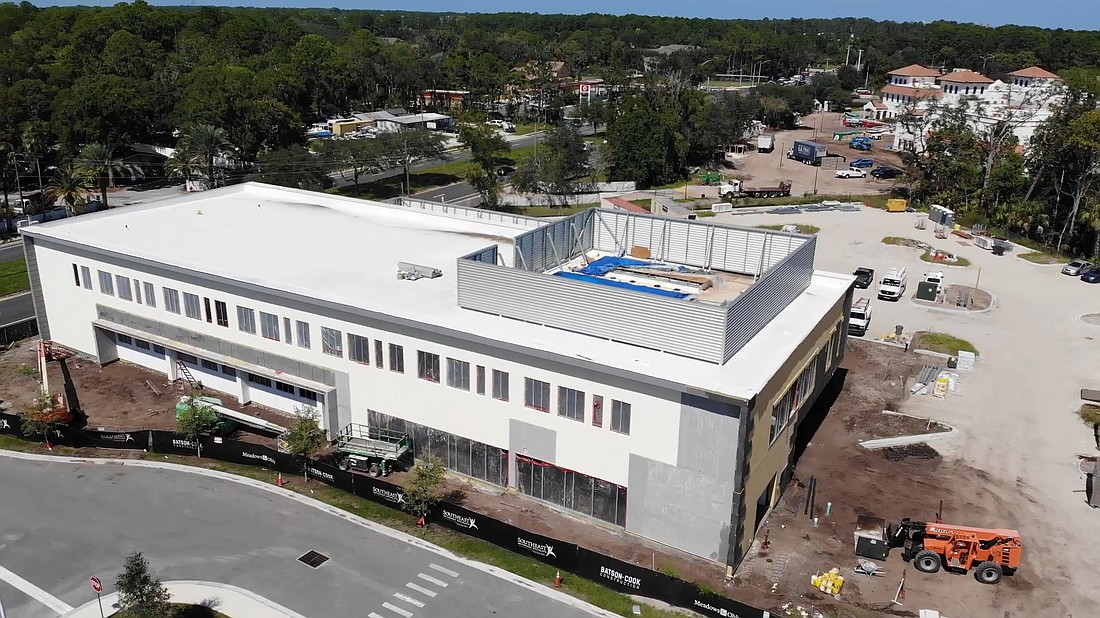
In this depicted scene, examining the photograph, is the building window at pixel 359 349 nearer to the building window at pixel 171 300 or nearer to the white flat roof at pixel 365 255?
the white flat roof at pixel 365 255

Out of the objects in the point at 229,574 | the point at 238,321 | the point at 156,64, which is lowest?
the point at 229,574

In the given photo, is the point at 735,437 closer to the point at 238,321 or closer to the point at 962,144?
the point at 238,321

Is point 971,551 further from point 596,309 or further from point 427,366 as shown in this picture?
point 427,366

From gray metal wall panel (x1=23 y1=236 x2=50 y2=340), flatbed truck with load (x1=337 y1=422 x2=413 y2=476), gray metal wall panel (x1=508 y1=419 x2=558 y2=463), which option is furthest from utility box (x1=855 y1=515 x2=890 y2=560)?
gray metal wall panel (x1=23 y1=236 x2=50 y2=340)

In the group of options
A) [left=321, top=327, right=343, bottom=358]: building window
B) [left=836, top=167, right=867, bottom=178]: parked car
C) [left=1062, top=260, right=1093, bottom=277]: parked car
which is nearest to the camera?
[left=321, top=327, right=343, bottom=358]: building window

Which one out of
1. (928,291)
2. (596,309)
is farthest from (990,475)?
(928,291)

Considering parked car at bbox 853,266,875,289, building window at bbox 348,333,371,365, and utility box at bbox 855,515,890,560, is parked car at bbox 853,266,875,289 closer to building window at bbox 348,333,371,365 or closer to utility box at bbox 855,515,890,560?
utility box at bbox 855,515,890,560

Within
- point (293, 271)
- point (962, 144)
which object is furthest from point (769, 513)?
point (962, 144)
